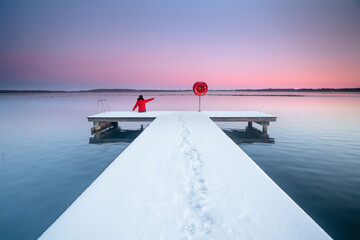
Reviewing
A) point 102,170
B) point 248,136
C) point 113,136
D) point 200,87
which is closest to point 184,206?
point 102,170

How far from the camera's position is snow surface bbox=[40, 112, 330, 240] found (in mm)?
1694

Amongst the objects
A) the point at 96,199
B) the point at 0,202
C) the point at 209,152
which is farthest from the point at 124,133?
the point at 96,199

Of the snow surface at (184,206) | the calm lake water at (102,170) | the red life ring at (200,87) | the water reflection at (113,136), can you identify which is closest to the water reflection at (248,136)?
the calm lake water at (102,170)

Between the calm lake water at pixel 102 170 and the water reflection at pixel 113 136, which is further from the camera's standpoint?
the water reflection at pixel 113 136

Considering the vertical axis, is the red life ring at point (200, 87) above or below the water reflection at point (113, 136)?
above

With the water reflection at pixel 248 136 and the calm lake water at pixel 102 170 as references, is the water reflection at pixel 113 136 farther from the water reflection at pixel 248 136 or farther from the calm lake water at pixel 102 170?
the water reflection at pixel 248 136

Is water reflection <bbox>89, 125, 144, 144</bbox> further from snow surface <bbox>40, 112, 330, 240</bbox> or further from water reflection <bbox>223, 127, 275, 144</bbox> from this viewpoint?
snow surface <bbox>40, 112, 330, 240</bbox>

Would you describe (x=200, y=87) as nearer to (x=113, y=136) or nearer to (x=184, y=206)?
(x=113, y=136)

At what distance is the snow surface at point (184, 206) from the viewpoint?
1694 mm

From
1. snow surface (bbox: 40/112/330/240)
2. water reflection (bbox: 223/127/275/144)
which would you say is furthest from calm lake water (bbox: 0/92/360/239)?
snow surface (bbox: 40/112/330/240)

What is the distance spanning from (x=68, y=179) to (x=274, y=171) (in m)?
6.17

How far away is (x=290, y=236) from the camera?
163 cm

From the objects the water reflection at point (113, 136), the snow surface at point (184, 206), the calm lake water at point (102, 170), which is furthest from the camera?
the water reflection at point (113, 136)

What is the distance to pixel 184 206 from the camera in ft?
6.88
